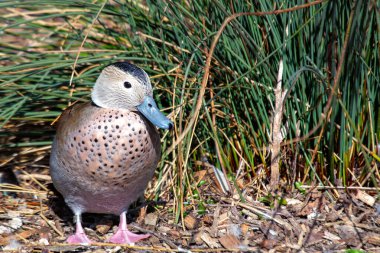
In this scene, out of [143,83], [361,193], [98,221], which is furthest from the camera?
[98,221]

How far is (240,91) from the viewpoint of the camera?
3.62m

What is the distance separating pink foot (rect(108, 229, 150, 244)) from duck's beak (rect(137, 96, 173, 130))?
71cm

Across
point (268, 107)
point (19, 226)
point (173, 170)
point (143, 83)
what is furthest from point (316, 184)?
point (19, 226)

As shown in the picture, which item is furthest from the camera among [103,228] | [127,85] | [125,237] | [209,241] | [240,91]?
[103,228]

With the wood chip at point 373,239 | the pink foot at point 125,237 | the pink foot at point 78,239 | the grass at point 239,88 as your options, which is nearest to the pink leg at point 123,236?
the pink foot at point 125,237

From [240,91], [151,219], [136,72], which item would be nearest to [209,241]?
[151,219]

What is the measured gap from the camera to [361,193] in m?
3.55

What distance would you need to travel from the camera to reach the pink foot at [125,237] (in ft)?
11.4

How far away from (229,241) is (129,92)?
918 mm

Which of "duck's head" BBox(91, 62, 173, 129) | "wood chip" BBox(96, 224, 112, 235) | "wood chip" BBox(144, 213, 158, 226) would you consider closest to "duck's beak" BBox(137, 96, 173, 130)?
"duck's head" BBox(91, 62, 173, 129)

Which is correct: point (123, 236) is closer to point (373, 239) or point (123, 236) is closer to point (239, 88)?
point (239, 88)

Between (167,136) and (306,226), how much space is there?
1.04 metres

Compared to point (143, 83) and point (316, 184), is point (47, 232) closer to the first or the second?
point (143, 83)

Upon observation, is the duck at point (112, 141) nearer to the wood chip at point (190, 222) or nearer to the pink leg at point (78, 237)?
the pink leg at point (78, 237)
